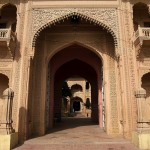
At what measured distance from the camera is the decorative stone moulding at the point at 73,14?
952cm

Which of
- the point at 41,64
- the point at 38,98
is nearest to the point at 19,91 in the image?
the point at 38,98

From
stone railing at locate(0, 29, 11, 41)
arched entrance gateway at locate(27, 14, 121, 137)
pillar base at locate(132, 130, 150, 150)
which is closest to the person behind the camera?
pillar base at locate(132, 130, 150, 150)

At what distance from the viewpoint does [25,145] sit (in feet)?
23.8

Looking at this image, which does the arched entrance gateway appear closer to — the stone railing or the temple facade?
the temple facade

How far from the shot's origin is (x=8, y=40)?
341 inches

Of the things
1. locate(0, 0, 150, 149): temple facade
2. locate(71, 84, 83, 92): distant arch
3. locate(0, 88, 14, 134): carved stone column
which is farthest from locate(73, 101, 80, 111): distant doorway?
locate(0, 88, 14, 134): carved stone column

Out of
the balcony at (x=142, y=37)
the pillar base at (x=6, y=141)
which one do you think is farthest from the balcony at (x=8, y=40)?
the balcony at (x=142, y=37)

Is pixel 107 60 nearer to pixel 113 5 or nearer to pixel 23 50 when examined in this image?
pixel 113 5

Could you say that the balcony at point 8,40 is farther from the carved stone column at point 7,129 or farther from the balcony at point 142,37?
A: the balcony at point 142,37

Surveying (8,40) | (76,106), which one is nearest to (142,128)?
(8,40)

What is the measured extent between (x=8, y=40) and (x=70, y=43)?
10.5ft

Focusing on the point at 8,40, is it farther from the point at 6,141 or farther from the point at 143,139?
the point at 143,139

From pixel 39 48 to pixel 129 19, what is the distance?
4.53 metres

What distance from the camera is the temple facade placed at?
344 inches
